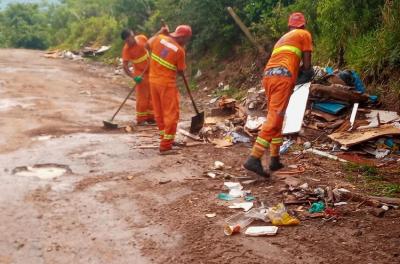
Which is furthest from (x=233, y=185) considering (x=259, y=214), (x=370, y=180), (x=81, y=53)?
(x=81, y=53)

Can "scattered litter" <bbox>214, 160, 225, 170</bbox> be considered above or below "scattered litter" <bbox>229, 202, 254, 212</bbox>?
below

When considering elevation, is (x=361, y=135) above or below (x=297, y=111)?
below

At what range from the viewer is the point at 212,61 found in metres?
12.5

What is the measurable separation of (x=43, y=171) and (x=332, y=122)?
4208 mm

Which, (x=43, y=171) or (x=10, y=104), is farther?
(x=10, y=104)

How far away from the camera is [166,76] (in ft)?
21.2

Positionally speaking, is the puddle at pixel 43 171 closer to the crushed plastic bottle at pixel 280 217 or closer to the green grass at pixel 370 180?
the crushed plastic bottle at pixel 280 217

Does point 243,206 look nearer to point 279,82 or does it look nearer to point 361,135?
point 279,82

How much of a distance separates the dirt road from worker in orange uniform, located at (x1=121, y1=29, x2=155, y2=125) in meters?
0.49

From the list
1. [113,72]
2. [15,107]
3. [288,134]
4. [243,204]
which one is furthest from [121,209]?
[113,72]

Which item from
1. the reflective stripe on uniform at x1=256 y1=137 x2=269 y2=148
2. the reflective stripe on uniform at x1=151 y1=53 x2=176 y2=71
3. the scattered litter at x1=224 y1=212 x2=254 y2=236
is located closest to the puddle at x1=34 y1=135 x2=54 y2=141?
the reflective stripe on uniform at x1=151 y1=53 x2=176 y2=71

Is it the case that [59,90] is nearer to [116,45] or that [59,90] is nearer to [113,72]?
[113,72]

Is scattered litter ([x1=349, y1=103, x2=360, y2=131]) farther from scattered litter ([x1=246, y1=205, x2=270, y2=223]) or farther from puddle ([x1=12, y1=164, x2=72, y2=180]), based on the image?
puddle ([x1=12, y1=164, x2=72, y2=180])

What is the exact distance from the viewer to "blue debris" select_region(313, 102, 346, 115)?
715 centimetres
